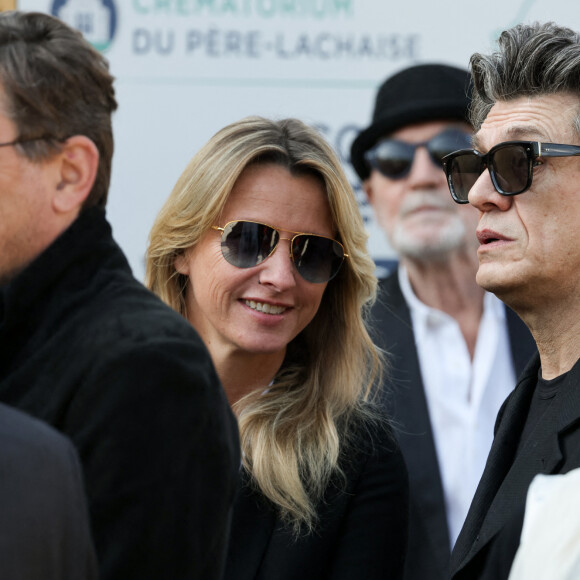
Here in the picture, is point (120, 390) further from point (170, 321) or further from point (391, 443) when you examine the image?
point (391, 443)

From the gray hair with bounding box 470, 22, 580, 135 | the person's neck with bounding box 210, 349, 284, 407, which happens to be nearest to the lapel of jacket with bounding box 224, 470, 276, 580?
the person's neck with bounding box 210, 349, 284, 407

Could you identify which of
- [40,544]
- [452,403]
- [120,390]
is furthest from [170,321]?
[452,403]

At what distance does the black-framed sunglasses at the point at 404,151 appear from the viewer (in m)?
4.33

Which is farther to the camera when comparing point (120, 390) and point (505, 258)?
point (505, 258)

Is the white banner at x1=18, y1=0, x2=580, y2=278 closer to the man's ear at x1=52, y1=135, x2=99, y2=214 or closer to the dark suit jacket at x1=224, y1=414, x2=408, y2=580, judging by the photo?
the dark suit jacket at x1=224, y1=414, x2=408, y2=580

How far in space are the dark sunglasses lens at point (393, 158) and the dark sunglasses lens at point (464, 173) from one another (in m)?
1.46

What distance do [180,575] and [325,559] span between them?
1.01m

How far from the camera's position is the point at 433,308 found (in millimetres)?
4293

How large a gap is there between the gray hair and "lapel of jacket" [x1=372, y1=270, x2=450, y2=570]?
1122 mm

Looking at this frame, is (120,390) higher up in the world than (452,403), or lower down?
higher up

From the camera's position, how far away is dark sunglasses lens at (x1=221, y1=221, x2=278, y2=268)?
2918 millimetres

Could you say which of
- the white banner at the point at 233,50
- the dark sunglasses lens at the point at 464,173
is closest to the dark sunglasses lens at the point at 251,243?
the dark sunglasses lens at the point at 464,173

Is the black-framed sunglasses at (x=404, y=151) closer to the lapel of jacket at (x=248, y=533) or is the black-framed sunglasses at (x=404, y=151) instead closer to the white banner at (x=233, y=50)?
the white banner at (x=233, y=50)

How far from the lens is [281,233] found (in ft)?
9.56
